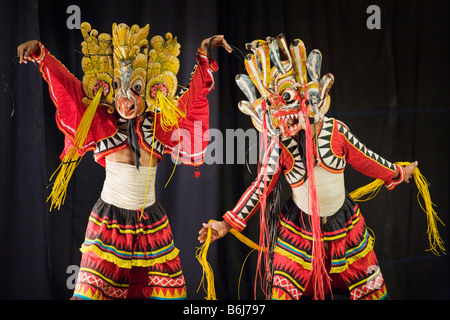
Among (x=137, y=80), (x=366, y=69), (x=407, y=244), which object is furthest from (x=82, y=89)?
(x=407, y=244)

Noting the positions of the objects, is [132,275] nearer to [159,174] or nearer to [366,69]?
[159,174]

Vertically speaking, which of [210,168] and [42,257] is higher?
[210,168]

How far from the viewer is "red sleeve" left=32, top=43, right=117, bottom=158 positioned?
2.11 m

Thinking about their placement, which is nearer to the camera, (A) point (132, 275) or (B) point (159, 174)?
(A) point (132, 275)

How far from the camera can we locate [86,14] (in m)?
2.79

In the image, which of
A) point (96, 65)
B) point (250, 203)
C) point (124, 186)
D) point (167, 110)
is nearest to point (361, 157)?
point (250, 203)

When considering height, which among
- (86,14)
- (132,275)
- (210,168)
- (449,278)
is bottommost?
(449,278)

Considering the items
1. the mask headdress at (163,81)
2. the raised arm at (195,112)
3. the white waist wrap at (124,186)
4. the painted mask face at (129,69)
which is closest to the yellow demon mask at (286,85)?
the raised arm at (195,112)

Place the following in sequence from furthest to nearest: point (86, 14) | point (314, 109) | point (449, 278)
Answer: point (449, 278) → point (86, 14) → point (314, 109)

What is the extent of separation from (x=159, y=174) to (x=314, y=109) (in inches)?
40.0

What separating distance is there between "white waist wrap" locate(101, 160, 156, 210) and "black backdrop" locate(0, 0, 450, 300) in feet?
2.07

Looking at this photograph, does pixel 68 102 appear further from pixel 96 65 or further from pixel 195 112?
pixel 195 112

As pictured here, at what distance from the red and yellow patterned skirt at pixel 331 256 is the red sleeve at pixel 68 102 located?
2.54ft

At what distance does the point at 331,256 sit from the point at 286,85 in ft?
2.15
